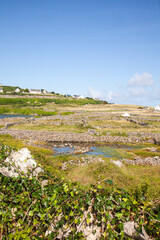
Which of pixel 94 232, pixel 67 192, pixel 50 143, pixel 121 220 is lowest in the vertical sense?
pixel 50 143

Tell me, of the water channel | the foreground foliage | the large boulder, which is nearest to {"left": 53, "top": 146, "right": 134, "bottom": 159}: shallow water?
the water channel

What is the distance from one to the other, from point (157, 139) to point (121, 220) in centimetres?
3415

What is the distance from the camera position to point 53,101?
139250 mm

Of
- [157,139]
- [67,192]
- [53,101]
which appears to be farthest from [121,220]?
[53,101]

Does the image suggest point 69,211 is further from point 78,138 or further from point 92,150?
point 78,138

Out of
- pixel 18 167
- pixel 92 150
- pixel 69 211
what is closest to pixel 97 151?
pixel 92 150

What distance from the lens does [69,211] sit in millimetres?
5250

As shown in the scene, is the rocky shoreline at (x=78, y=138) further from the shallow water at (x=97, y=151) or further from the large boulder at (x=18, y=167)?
the large boulder at (x=18, y=167)

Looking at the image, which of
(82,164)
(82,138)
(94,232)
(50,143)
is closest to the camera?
(94,232)

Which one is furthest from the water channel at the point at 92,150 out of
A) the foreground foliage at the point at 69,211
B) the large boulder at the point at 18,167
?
the foreground foliage at the point at 69,211

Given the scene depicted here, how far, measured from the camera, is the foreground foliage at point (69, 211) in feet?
16.0

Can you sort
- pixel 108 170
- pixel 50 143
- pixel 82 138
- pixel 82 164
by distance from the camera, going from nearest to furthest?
pixel 108 170 → pixel 82 164 → pixel 50 143 → pixel 82 138

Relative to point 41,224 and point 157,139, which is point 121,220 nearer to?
point 41,224

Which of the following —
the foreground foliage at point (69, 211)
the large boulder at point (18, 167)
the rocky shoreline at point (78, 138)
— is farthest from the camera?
the rocky shoreline at point (78, 138)
